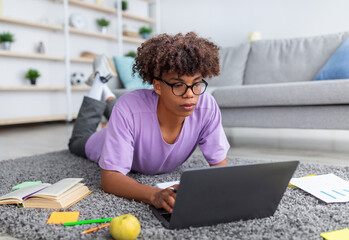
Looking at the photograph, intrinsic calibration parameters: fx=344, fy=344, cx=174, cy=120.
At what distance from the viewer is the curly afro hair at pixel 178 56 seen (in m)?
1.06

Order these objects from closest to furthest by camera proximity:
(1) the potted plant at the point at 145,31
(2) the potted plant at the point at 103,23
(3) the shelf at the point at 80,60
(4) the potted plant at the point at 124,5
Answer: (3) the shelf at the point at 80,60 < (2) the potted plant at the point at 103,23 < (4) the potted plant at the point at 124,5 < (1) the potted plant at the point at 145,31

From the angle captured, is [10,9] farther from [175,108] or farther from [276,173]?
[276,173]

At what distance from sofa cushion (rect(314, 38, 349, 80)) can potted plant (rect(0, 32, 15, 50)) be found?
126 inches

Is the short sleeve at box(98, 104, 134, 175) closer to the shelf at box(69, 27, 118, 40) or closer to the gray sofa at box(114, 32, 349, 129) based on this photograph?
the gray sofa at box(114, 32, 349, 129)

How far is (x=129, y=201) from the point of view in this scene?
1.16m

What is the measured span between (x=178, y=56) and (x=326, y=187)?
74 centimetres

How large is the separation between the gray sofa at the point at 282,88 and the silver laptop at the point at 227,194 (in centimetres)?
131

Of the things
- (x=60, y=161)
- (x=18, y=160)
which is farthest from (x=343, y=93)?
(x=18, y=160)

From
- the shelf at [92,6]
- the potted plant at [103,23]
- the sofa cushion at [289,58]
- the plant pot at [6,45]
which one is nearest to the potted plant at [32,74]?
the plant pot at [6,45]

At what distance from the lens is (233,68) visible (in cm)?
326

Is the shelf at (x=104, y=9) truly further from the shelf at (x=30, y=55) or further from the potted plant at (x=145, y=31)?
the shelf at (x=30, y=55)

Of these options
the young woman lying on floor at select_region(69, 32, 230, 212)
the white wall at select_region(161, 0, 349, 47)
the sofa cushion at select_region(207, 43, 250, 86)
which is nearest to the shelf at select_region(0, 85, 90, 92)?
the white wall at select_region(161, 0, 349, 47)

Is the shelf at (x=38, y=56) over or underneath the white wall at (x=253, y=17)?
underneath

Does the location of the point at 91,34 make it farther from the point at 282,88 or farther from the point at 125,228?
the point at 125,228
